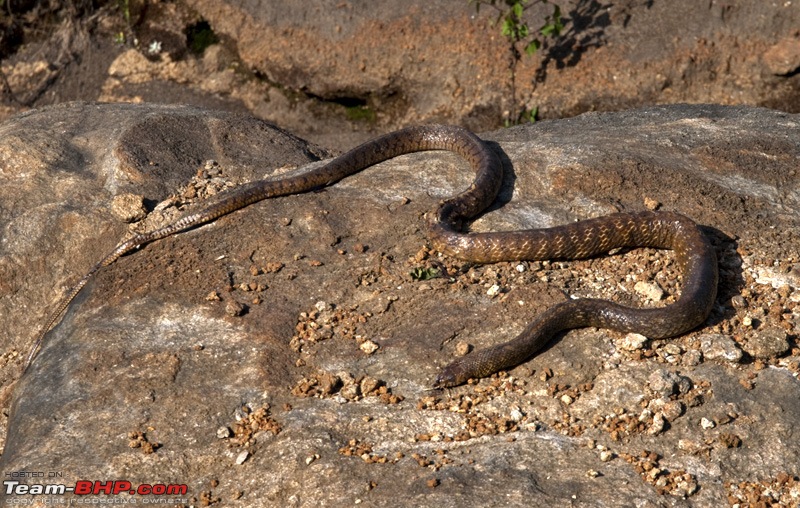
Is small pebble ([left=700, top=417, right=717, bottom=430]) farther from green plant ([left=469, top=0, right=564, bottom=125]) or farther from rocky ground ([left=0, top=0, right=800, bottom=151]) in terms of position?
rocky ground ([left=0, top=0, right=800, bottom=151])

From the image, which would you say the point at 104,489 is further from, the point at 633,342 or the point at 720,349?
the point at 720,349

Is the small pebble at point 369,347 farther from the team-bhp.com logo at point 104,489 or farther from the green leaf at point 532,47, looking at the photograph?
the green leaf at point 532,47

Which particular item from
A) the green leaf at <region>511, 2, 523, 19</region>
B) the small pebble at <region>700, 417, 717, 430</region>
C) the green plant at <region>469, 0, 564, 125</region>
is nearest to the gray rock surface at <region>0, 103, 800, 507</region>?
the small pebble at <region>700, 417, 717, 430</region>

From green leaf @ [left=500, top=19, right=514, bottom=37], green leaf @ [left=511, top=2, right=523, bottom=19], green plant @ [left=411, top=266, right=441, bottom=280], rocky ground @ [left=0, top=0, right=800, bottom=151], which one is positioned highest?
green leaf @ [left=511, top=2, right=523, bottom=19]

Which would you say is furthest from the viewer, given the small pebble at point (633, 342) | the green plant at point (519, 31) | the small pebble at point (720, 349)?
the green plant at point (519, 31)

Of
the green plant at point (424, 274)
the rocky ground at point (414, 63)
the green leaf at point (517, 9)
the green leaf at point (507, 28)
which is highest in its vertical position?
the green leaf at point (517, 9)

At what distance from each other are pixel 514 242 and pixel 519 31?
8.31m

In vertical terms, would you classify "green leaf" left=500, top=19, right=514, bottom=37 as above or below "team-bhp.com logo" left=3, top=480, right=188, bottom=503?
above

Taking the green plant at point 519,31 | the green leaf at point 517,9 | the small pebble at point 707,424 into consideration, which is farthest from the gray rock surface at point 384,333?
the green plant at point 519,31

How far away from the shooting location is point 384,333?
7.87m

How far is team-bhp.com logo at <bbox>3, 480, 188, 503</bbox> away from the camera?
6500mm

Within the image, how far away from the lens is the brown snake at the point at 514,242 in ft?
24.9

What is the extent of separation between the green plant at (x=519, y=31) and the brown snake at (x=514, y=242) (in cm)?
539

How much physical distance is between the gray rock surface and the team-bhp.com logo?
0.07 m
